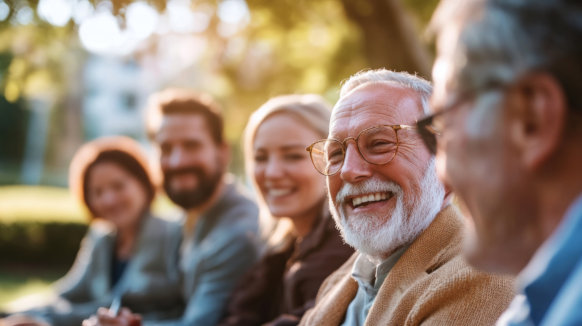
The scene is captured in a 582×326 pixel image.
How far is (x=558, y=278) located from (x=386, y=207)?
113 centimetres

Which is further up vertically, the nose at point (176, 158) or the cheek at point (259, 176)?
the nose at point (176, 158)

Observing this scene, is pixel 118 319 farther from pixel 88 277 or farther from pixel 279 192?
pixel 88 277

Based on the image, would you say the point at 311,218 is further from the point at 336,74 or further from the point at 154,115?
the point at 336,74

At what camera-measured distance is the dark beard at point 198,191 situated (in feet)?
14.2

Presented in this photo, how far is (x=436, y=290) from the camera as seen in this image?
174 centimetres

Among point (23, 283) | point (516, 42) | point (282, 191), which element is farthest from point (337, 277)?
point (23, 283)

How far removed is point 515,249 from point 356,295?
121 cm

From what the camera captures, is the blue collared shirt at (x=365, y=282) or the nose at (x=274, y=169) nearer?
the blue collared shirt at (x=365, y=282)

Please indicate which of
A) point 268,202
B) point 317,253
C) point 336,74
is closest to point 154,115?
point 268,202

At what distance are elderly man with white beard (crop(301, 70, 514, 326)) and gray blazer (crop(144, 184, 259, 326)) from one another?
1518mm

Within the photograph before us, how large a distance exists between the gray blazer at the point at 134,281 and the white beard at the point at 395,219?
2.37 metres

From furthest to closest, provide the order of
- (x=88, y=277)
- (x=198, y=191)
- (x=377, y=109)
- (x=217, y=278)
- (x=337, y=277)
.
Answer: (x=88, y=277) → (x=198, y=191) → (x=217, y=278) → (x=337, y=277) → (x=377, y=109)

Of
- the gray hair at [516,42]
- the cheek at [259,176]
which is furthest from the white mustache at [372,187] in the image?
the cheek at [259,176]

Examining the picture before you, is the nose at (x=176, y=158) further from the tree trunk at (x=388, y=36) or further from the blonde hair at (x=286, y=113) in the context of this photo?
the tree trunk at (x=388, y=36)
